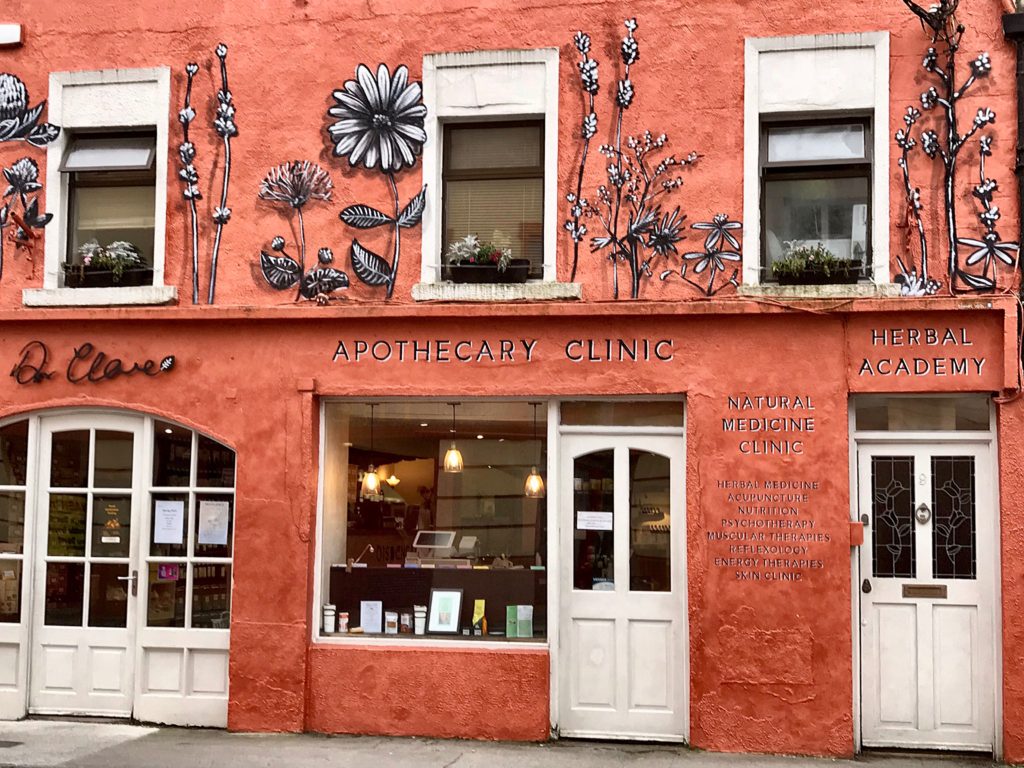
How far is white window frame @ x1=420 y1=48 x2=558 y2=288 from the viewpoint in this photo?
987 cm

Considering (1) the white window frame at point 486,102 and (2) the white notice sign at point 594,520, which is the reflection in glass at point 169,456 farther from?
(2) the white notice sign at point 594,520

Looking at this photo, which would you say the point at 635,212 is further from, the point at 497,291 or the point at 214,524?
the point at 214,524

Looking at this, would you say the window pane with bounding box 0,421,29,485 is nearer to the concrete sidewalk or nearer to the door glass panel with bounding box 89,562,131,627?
the door glass panel with bounding box 89,562,131,627

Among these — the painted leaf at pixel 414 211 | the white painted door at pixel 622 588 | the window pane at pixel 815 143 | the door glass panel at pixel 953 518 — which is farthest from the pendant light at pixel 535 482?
the door glass panel at pixel 953 518

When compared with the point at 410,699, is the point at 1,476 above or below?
above

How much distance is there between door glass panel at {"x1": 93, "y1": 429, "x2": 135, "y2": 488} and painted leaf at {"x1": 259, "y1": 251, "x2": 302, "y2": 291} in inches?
73.4

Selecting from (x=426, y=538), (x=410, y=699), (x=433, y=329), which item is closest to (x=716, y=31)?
(x=433, y=329)

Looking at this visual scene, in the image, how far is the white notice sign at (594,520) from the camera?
975 centimetres

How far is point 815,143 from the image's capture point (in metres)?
9.61

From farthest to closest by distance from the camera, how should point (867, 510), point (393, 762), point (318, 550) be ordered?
point (318, 550) < point (867, 510) < point (393, 762)

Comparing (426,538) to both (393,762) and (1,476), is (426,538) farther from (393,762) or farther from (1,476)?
(1,476)

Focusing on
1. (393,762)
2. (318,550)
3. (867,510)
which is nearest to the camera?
(393,762)

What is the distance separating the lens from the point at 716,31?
31.8ft

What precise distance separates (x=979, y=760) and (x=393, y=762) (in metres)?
4.31
